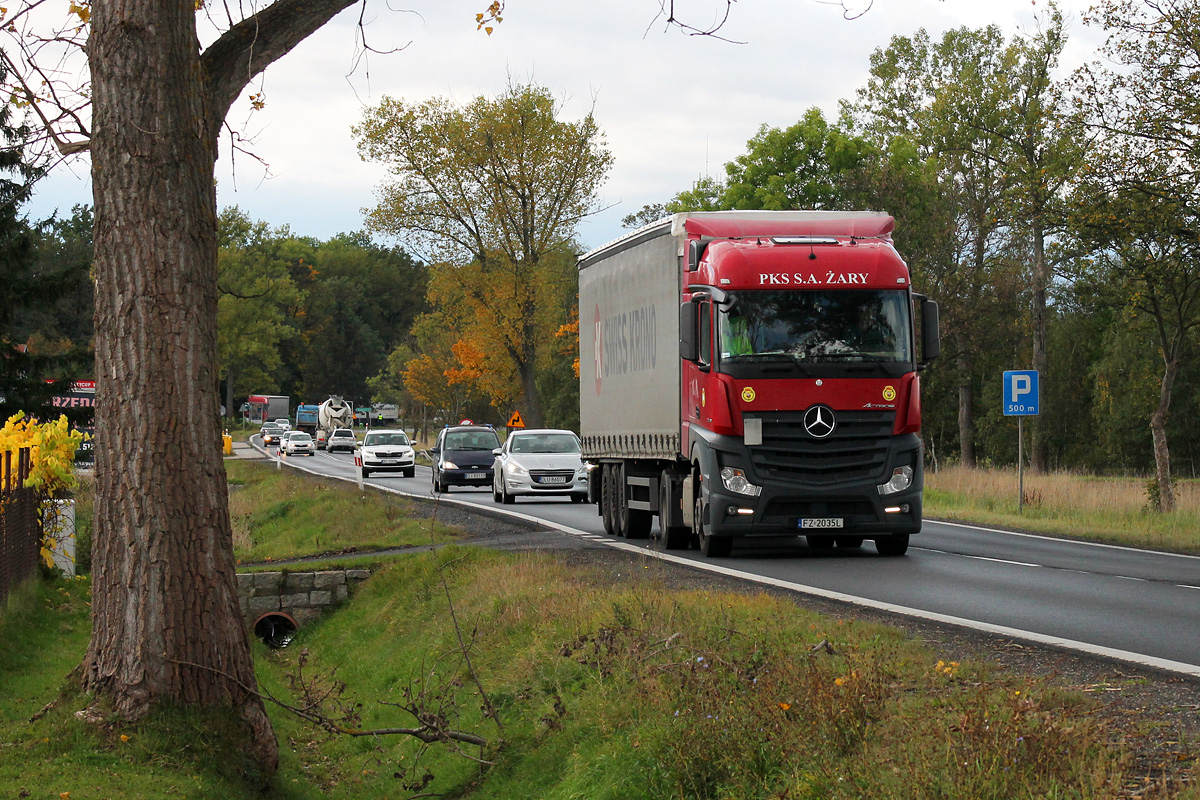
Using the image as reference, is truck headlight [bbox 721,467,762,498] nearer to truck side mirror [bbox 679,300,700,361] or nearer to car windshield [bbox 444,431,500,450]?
truck side mirror [bbox 679,300,700,361]

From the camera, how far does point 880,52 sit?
56.6m

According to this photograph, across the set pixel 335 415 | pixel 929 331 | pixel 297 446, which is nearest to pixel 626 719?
pixel 929 331

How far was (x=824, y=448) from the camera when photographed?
15.8 metres

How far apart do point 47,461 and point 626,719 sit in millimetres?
10986

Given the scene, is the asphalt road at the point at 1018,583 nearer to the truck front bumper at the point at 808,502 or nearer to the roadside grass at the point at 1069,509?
the truck front bumper at the point at 808,502

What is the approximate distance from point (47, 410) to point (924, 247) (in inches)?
1077

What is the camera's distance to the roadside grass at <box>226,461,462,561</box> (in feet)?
69.7

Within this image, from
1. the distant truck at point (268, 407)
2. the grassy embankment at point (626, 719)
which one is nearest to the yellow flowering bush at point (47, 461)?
the grassy embankment at point (626, 719)

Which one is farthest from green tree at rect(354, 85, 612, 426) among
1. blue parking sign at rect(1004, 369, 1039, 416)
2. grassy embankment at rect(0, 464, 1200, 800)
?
grassy embankment at rect(0, 464, 1200, 800)

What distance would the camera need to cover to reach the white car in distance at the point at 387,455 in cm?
5166

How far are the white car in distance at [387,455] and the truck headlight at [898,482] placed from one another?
36.7 m

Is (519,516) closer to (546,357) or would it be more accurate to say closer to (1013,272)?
(1013,272)

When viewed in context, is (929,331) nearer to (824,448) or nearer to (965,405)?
(824,448)

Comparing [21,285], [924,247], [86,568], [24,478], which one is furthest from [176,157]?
[924,247]
